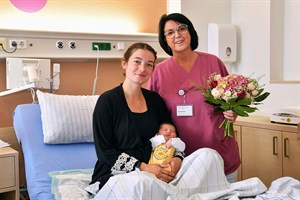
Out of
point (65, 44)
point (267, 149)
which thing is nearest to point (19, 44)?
point (65, 44)

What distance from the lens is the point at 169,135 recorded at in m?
1.98

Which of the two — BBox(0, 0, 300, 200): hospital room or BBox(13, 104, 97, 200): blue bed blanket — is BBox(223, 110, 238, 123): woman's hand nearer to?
BBox(0, 0, 300, 200): hospital room

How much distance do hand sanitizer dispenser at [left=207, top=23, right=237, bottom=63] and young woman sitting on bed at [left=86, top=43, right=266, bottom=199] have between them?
1.71m

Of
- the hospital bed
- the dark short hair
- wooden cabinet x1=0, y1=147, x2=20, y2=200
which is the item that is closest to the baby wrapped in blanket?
the hospital bed

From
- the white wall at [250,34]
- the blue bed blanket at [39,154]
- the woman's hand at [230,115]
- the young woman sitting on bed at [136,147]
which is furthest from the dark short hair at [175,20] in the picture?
the white wall at [250,34]

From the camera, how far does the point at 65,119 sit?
2.46 metres

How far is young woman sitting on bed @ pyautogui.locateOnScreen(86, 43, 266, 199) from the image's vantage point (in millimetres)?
1715

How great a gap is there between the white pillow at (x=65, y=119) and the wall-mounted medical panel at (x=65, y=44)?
46 centimetres

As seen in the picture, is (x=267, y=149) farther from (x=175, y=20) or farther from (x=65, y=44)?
(x=65, y=44)

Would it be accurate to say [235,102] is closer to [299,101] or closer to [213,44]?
[299,101]

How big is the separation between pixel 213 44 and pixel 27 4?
1.79m

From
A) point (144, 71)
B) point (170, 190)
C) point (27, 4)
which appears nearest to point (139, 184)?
point (170, 190)

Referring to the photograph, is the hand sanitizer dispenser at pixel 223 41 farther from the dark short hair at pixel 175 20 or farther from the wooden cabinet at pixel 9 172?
the wooden cabinet at pixel 9 172

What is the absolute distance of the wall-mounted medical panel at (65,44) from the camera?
8.95 feet
